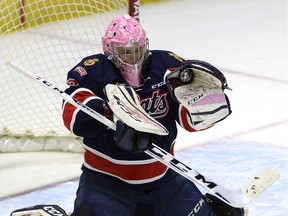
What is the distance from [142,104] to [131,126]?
0.27 metres

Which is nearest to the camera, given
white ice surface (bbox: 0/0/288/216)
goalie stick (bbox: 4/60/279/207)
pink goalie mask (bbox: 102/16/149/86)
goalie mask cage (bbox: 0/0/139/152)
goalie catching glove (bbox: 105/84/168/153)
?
goalie catching glove (bbox: 105/84/168/153)

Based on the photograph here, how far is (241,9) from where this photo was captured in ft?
20.6

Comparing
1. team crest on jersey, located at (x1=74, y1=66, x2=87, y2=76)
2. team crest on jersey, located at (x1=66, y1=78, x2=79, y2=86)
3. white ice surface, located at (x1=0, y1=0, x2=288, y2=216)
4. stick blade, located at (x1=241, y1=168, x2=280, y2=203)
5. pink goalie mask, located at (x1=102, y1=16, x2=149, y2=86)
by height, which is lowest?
white ice surface, located at (x1=0, y1=0, x2=288, y2=216)

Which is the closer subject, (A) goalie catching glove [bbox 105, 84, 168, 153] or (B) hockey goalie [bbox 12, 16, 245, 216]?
(A) goalie catching glove [bbox 105, 84, 168, 153]

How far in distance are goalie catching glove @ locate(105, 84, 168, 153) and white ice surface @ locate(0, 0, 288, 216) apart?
2.52 ft

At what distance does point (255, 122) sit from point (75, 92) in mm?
1487

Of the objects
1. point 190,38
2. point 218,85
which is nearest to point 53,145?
point 218,85

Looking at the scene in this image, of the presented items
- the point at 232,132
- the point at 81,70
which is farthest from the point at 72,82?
the point at 232,132

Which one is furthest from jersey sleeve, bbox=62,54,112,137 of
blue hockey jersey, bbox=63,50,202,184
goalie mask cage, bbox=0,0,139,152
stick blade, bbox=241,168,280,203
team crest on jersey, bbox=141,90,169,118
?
goalie mask cage, bbox=0,0,139,152

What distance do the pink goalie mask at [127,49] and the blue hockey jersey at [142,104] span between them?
2cm

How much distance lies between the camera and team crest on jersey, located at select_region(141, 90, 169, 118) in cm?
198

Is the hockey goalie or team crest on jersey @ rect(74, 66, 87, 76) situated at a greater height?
team crest on jersey @ rect(74, 66, 87, 76)

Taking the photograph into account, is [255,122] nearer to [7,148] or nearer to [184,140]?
[184,140]

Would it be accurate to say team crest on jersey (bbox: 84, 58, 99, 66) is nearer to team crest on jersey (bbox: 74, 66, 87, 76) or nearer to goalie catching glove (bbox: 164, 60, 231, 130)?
team crest on jersey (bbox: 74, 66, 87, 76)
